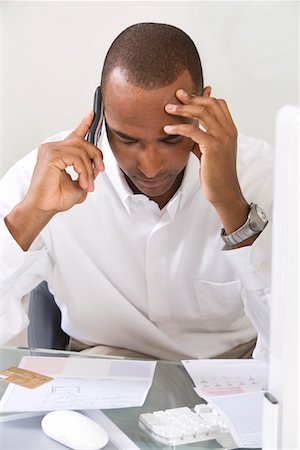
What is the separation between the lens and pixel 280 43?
216 centimetres

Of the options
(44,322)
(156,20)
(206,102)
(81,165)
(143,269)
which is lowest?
(44,322)

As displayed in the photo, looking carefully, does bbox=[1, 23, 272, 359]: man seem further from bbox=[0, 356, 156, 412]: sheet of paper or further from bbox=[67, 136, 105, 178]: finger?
bbox=[0, 356, 156, 412]: sheet of paper

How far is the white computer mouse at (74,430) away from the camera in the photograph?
874 millimetres

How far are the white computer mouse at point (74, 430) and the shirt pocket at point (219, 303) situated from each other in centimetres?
59

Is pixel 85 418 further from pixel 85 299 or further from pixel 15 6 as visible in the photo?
pixel 15 6

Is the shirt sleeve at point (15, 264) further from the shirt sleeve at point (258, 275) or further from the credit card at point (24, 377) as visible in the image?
the shirt sleeve at point (258, 275)

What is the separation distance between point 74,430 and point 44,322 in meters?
0.66

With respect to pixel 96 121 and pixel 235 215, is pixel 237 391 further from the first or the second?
pixel 96 121

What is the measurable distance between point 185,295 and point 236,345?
0.49ft

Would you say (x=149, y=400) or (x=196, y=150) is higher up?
(x=196, y=150)

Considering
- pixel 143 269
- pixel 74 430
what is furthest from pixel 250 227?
pixel 74 430

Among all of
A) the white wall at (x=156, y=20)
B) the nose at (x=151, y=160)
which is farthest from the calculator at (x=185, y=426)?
the white wall at (x=156, y=20)

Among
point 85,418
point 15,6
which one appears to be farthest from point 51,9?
point 85,418

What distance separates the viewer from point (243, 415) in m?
0.95
